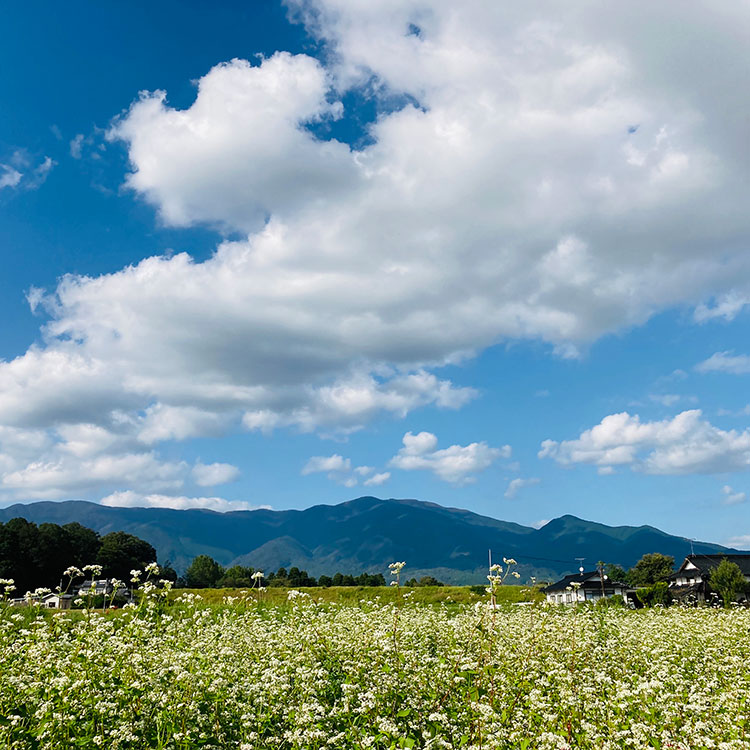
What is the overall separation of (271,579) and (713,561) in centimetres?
8754

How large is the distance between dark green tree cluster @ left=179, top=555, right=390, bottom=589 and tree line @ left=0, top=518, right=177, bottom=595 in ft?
49.7

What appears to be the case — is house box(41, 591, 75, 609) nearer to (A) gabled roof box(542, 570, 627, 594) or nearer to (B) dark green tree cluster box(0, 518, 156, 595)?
(B) dark green tree cluster box(0, 518, 156, 595)

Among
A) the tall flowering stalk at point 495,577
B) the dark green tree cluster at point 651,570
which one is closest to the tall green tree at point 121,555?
the dark green tree cluster at point 651,570

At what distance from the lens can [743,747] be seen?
5996 millimetres

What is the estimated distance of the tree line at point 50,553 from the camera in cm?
9144

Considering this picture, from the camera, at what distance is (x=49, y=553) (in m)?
98.8

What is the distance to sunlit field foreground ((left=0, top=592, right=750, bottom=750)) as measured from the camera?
22.0ft

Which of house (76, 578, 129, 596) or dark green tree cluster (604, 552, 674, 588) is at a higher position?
house (76, 578, 129, 596)

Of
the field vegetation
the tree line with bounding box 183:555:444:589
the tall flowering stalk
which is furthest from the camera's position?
the tree line with bounding box 183:555:444:589

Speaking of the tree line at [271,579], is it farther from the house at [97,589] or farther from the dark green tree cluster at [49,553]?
the house at [97,589]

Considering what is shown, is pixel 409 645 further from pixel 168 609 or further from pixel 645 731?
pixel 168 609

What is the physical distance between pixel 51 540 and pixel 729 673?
11113 cm

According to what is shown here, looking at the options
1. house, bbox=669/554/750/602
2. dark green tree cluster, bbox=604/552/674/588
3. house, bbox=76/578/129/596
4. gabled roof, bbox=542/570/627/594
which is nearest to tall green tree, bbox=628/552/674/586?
dark green tree cluster, bbox=604/552/674/588

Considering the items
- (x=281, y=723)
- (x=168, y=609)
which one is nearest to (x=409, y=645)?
(x=281, y=723)
